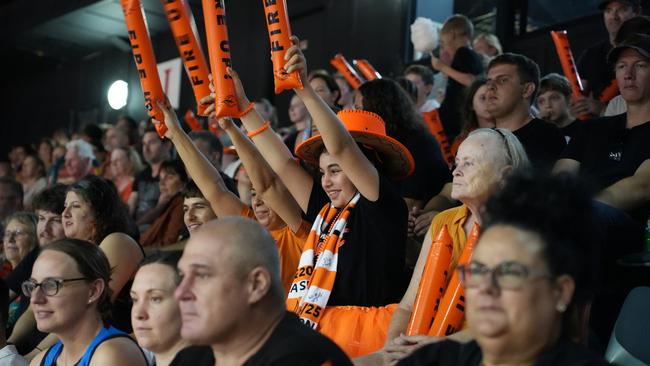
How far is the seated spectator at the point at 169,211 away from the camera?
4910mm

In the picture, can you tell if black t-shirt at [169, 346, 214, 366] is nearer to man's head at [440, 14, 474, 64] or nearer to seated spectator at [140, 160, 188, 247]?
seated spectator at [140, 160, 188, 247]

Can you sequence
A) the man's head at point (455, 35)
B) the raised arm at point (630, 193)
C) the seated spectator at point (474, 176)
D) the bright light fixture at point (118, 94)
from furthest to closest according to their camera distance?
the bright light fixture at point (118, 94), the man's head at point (455, 35), the raised arm at point (630, 193), the seated spectator at point (474, 176)

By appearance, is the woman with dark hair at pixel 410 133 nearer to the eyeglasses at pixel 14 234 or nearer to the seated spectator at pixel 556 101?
the seated spectator at pixel 556 101

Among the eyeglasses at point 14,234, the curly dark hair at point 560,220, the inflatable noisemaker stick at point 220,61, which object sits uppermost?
the inflatable noisemaker stick at point 220,61

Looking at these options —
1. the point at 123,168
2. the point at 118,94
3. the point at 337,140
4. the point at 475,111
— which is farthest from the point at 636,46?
the point at 118,94

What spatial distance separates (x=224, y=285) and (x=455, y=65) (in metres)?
3.82

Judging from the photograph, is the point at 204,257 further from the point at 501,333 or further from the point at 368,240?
the point at 368,240

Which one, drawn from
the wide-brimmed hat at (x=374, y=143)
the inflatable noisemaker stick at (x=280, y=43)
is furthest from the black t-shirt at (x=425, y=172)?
the inflatable noisemaker stick at (x=280, y=43)

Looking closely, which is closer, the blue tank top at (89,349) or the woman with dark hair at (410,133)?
the blue tank top at (89,349)

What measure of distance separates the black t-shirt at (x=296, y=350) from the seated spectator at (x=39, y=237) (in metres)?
2.37

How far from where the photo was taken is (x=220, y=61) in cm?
328

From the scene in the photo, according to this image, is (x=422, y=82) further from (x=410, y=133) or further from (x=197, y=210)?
(x=197, y=210)

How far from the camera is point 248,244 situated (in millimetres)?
2086

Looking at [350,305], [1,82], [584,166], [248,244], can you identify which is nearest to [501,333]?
[248,244]
